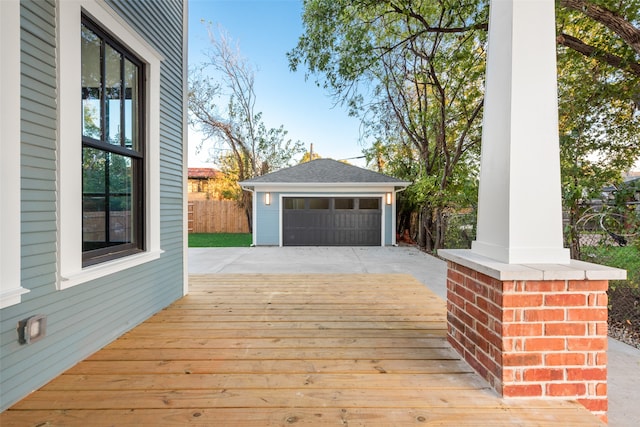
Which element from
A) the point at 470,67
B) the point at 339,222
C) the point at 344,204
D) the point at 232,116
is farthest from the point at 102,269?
the point at 232,116

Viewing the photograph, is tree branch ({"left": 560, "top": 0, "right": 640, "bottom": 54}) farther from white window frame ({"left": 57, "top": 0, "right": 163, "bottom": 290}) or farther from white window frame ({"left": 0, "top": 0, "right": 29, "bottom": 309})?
white window frame ({"left": 0, "top": 0, "right": 29, "bottom": 309})

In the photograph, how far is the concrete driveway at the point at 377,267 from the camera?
186cm

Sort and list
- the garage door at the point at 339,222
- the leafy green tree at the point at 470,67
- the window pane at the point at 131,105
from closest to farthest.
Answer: the window pane at the point at 131,105 < the leafy green tree at the point at 470,67 < the garage door at the point at 339,222

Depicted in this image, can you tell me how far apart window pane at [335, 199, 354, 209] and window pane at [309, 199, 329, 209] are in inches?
12.4

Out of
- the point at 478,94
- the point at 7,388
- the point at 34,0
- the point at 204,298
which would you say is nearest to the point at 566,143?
the point at 478,94

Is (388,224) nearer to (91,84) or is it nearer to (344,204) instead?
(344,204)

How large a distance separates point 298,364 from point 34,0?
2.65m

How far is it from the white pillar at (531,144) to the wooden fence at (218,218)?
12.1 meters

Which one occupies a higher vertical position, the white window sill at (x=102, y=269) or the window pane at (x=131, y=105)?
the window pane at (x=131, y=105)

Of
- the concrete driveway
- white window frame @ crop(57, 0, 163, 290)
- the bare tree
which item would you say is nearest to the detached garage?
the concrete driveway

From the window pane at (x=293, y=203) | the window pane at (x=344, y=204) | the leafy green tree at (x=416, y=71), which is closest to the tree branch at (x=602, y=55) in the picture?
the leafy green tree at (x=416, y=71)

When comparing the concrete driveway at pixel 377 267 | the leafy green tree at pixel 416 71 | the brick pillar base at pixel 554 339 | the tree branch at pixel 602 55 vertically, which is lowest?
the concrete driveway at pixel 377 267

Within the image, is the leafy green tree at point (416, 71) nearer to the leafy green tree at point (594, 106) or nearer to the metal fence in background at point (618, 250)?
the leafy green tree at point (594, 106)

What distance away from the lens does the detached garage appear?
8.95m
